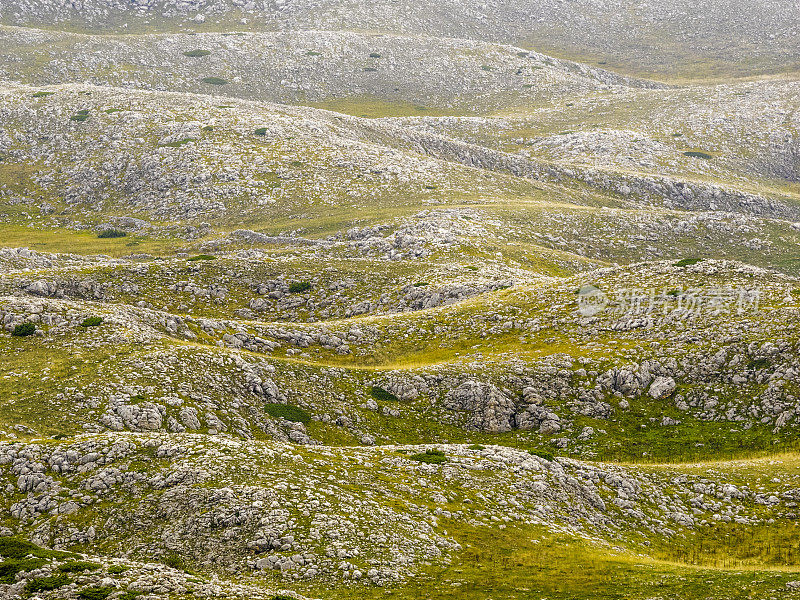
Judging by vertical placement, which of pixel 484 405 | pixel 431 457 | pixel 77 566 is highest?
pixel 77 566

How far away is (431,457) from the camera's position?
102 feet

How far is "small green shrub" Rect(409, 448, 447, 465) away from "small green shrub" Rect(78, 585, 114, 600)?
52.1ft

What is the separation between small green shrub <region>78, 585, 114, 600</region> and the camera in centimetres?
1764

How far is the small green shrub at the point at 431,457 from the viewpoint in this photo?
3086 cm

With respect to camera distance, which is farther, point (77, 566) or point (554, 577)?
point (554, 577)

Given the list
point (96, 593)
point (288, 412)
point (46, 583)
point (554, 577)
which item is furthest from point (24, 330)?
point (554, 577)

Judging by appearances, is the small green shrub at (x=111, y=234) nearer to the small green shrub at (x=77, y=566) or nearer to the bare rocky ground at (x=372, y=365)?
the bare rocky ground at (x=372, y=365)

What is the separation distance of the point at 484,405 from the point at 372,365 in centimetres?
1014

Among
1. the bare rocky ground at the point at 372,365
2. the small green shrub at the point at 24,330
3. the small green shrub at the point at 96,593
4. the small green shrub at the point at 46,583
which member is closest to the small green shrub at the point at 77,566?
the bare rocky ground at the point at 372,365

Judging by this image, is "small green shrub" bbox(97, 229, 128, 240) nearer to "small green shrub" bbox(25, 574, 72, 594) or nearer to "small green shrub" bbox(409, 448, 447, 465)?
"small green shrub" bbox(409, 448, 447, 465)

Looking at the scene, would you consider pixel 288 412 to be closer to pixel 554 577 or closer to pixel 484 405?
pixel 484 405

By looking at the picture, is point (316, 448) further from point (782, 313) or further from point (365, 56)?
point (365, 56)

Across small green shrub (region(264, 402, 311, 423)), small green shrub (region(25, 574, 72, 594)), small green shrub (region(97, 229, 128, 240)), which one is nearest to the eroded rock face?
small green shrub (region(264, 402, 311, 423))

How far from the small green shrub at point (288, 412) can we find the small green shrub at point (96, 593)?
60.0 feet
